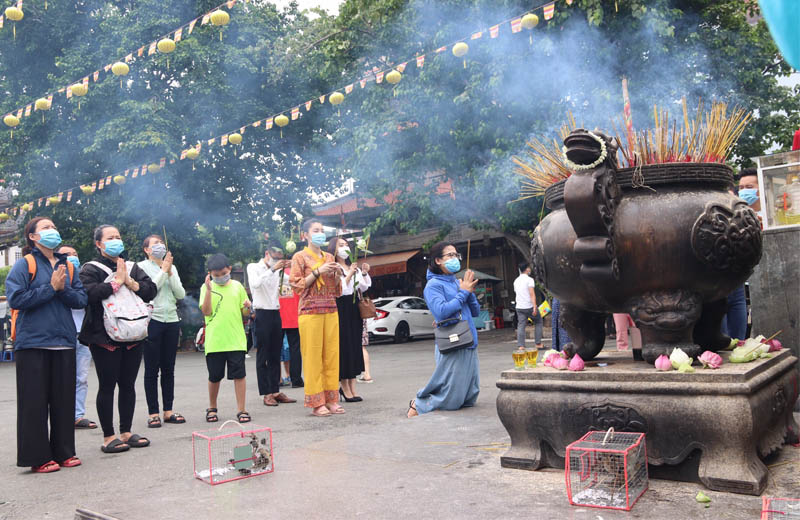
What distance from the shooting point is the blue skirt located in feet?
18.2

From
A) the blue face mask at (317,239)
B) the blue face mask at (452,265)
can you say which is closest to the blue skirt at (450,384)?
the blue face mask at (452,265)

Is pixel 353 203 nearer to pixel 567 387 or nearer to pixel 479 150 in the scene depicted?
pixel 479 150

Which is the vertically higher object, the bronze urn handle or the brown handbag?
the bronze urn handle

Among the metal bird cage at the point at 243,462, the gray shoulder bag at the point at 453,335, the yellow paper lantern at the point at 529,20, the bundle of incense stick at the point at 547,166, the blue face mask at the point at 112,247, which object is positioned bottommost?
the metal bird cage at the point at 243,462

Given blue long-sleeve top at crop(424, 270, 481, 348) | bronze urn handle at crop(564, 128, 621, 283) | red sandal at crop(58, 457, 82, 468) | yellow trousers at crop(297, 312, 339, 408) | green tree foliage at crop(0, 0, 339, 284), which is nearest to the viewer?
bronze urn handle at crop(564, 128, 621, 283)

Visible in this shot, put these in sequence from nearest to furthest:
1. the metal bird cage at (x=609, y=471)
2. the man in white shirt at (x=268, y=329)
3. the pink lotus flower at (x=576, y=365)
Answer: the metal bird cage at (x=609, y=471) < the pink lotus flower at (x=576, y=365) < the man in white shirt at (x=268, y=329)

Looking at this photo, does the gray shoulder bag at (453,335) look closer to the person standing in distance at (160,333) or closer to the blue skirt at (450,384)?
the blue skirt at (450,384)

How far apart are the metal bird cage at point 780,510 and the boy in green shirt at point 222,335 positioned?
14.8 ft

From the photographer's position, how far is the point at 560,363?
3539mm

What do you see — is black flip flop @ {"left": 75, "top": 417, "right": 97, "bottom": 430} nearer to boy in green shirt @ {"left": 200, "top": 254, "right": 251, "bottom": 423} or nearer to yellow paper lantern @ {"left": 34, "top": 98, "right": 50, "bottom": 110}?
boy in green shirt @ {"left": 200, "top": 254, "right": 251, "bottom": 423}

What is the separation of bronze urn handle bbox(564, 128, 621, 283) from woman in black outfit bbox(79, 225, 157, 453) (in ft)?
11.3

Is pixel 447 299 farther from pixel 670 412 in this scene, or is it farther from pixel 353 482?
pixel 670 412

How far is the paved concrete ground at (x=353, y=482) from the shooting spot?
285cm

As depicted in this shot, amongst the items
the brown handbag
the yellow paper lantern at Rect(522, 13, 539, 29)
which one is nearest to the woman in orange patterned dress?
the brown handbag
